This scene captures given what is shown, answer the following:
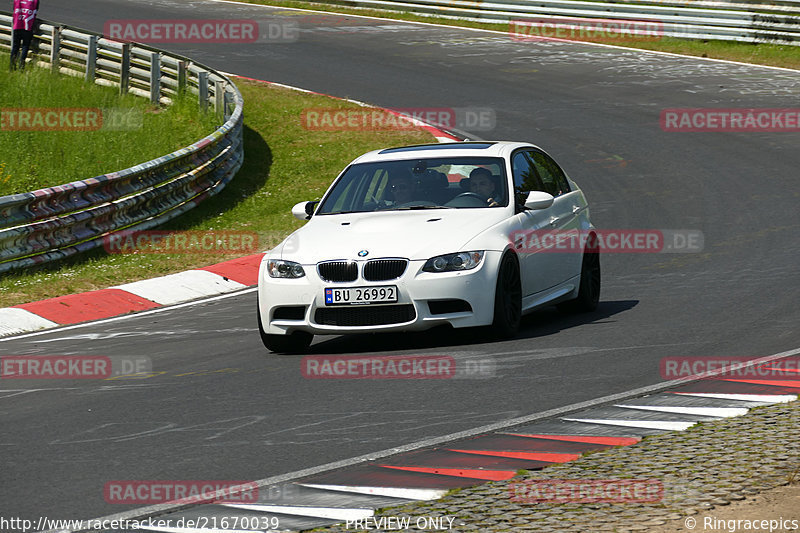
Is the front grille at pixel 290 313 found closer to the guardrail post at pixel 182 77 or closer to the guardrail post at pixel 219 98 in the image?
the guardrail post at pixel 219 98

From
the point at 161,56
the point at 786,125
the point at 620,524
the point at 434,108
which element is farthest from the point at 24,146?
the point at 620,524

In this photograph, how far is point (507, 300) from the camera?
9805 mm

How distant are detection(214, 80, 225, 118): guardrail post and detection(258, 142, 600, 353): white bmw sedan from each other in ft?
37.1

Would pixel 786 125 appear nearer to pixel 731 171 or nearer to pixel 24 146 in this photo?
pixel 731 171

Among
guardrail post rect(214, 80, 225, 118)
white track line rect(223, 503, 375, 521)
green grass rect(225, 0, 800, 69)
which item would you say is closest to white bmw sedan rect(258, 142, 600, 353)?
white track line rect(223, 503, 375, 521)

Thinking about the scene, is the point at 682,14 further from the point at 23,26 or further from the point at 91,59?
the point at 23,26

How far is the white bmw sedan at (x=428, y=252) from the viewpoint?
9477mm

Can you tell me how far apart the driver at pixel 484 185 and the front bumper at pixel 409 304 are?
99 centimetres

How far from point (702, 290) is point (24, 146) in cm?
1156

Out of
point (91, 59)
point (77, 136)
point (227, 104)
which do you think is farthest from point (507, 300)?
point (91, 59)

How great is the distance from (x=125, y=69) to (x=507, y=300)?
17.6 meters

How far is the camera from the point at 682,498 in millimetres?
5422

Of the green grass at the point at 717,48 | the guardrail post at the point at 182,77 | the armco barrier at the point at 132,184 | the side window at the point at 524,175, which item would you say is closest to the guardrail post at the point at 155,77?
the armco barrier at the point at 132,184

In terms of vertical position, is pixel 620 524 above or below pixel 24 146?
above
